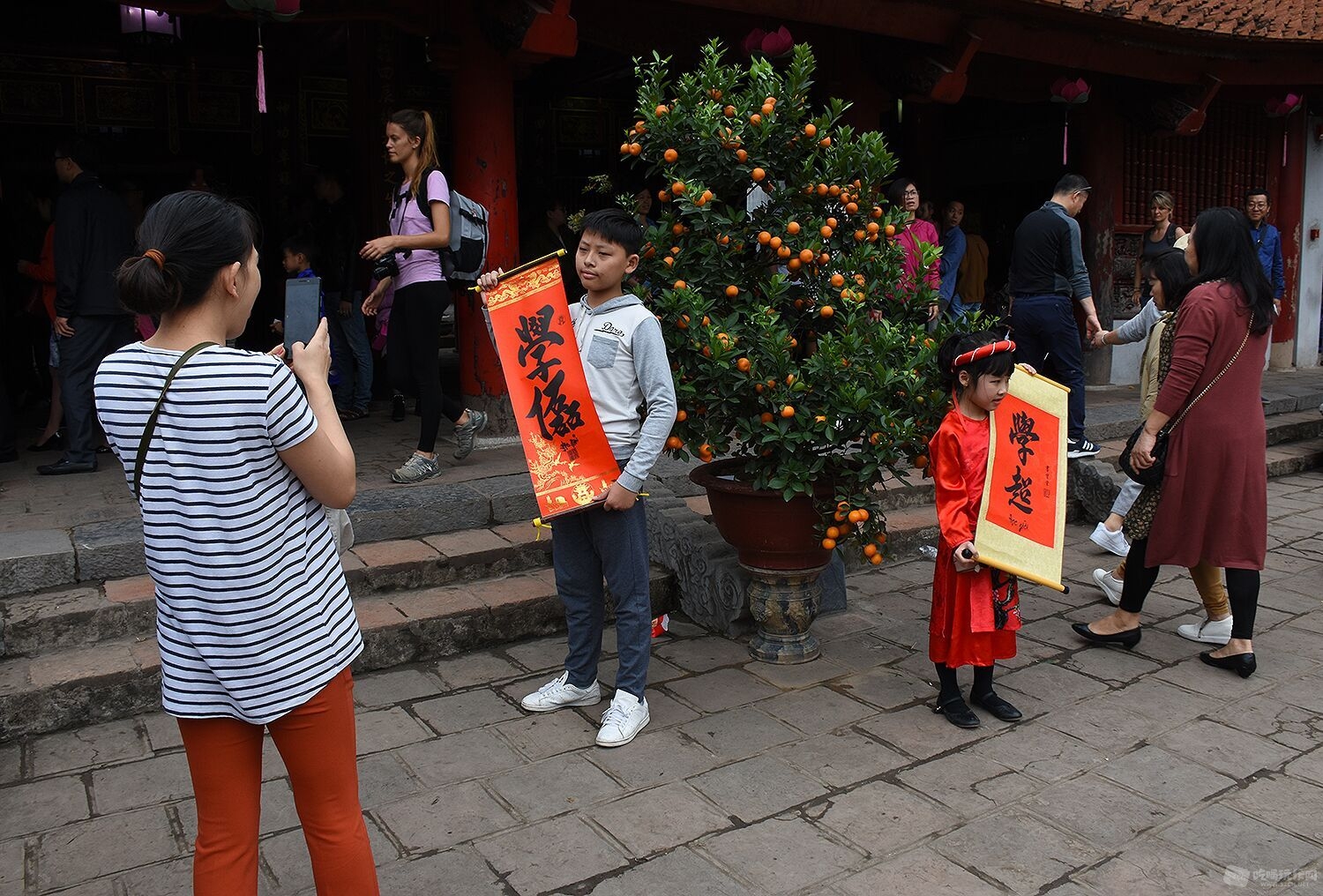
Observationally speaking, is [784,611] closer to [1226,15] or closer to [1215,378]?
[1215,378]

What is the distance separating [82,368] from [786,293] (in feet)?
13.8

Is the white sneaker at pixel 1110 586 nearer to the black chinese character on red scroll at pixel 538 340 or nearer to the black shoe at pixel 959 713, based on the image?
the black shoe at pixel 959 713

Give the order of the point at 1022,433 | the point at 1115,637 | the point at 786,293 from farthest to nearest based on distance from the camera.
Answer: the point at 1115,637 → the point at 786,293 → the point at 1022,433

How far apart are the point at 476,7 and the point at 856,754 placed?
515cm

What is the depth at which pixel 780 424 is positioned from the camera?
12.9 ft

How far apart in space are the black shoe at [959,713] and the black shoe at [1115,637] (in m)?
1.12

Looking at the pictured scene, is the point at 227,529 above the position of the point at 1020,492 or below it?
above

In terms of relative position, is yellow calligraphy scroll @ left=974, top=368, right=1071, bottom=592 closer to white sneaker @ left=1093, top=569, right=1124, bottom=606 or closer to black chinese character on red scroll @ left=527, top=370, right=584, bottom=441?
black chinese character on red scroll @ left=527, top=370, right=584, bottom=441

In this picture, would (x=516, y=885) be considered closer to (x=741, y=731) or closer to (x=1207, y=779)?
(x=741, y=731)


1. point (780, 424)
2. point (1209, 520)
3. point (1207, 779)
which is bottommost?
point (1207, 779)

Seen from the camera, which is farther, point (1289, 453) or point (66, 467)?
point (1289, 453)

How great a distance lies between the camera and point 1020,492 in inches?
148

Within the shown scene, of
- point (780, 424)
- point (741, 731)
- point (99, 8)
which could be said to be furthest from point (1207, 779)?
point (99, 8)

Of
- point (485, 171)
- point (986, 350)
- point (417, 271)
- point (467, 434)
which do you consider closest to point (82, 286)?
point (417, 271)
